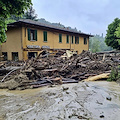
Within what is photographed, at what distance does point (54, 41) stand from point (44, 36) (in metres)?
2.33

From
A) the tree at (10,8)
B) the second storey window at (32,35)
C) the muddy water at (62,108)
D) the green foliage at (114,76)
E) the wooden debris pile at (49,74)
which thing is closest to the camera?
the muddy water at (62,108)

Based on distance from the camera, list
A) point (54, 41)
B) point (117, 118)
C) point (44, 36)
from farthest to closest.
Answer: point (54, 41) < point (44, 36) < point (117, 118)

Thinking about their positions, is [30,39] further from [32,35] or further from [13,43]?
[13,43]

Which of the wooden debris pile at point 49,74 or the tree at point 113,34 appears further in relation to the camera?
the tree at point 113,34

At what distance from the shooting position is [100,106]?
4.18 m

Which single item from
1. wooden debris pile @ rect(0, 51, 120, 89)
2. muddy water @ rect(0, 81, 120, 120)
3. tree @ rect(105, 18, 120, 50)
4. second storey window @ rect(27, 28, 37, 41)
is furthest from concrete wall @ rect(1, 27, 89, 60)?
tree @ rect(105, 18, 120, 50)

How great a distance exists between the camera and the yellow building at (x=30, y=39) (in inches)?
645

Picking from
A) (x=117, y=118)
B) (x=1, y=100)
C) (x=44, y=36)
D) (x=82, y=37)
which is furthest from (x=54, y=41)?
(x=117, y=118)

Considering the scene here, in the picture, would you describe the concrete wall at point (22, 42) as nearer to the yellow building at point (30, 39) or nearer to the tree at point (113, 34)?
the yellow building at point (30, 39)

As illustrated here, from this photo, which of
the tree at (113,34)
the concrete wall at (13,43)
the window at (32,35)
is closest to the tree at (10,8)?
the concrete wall at (13,43)

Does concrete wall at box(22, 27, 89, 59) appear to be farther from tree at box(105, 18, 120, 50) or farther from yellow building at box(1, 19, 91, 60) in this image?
tree at box(105, 18, 120, 50)

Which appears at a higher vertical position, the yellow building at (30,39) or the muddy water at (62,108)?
the yellow building at (30,39)

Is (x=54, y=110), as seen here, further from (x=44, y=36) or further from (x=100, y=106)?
(x=44, y=36)

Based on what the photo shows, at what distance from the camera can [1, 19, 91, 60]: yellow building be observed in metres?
16.4
